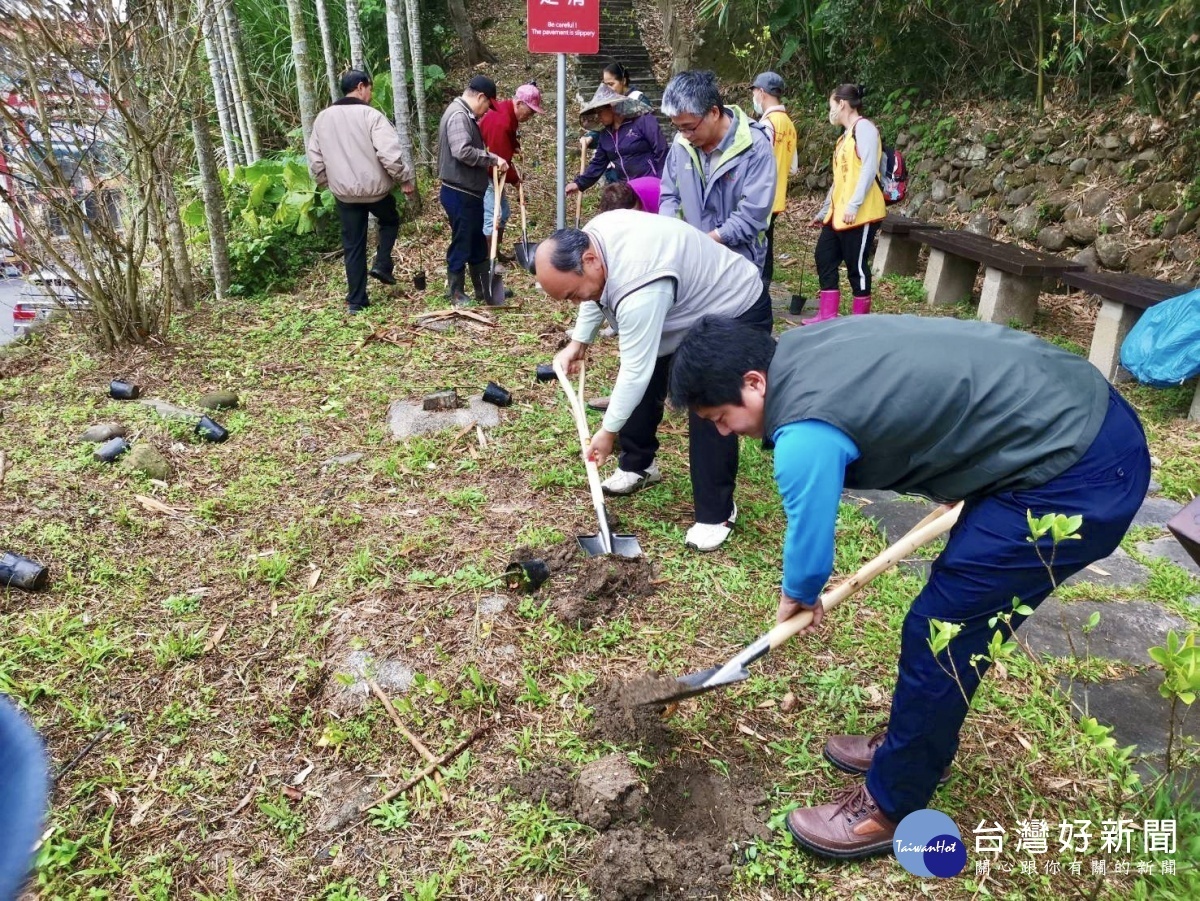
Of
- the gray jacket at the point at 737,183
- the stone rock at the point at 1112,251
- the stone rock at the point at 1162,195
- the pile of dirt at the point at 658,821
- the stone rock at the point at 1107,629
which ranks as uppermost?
the gray jacket at the point at 737,183

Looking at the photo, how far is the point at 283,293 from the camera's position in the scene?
25.2ft

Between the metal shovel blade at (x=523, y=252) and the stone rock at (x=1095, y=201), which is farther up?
the stone rock at (x=1095, y=201)

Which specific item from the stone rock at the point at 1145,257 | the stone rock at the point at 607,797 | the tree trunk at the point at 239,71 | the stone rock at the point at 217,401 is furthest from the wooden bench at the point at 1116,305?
the tree trunk at the point at 239,71

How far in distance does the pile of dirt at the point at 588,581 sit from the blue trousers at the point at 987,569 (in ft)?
4.44

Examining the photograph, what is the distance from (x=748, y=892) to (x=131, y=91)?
240 inches

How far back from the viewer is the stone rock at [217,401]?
508 centimetres

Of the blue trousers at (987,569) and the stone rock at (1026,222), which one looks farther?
the stone rock at (1026,222)

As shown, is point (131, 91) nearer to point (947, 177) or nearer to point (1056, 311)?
point (1056, 311)

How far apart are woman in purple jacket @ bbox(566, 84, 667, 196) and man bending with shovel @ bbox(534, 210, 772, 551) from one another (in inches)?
133

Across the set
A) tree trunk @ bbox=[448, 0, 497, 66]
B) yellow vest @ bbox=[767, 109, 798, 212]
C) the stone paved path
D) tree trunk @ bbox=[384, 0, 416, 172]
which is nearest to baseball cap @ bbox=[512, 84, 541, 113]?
tree trunk @ bbox=[384, 0, 416, 172]

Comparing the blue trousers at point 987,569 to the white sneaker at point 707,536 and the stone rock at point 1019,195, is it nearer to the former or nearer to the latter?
the white sneaker at point 707,536

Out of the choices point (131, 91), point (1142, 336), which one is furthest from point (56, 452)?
point (1142, 336)

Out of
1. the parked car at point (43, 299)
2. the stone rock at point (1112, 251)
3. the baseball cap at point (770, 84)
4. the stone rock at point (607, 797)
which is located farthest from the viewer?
the stone rock at point (1112, 251)

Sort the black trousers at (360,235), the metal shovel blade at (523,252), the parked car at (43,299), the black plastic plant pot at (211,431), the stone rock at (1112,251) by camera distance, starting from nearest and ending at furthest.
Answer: the black plastic plant pot at (211,431) → the parked car at (43,299) → the black trousers at (360,235) → the stone rock at (1112,251) → the metal shovel blade at (523,252)
